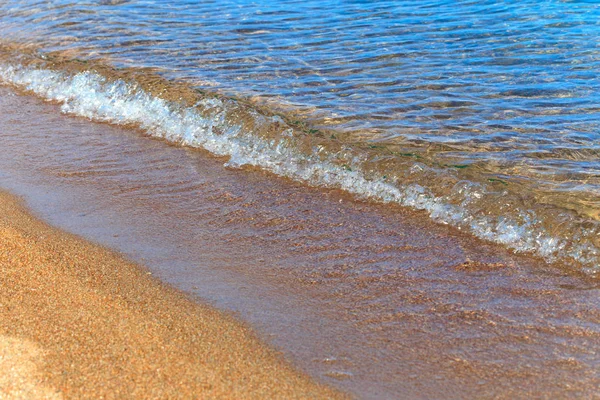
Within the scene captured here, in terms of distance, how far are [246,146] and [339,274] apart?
2.12 m

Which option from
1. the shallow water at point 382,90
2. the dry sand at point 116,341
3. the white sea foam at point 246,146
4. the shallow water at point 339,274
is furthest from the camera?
the shallow water at point 382,90

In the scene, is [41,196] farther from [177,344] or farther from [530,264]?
[530,264]

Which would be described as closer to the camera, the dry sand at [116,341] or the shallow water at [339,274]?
the dry sand at [116,341]

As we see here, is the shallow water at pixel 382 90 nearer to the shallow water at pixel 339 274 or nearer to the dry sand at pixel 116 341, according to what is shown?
the shallow water at pixel 339 274

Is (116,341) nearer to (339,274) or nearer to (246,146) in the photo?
(339,274)

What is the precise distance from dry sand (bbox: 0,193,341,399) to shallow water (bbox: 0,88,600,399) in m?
0.13

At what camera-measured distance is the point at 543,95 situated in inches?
239

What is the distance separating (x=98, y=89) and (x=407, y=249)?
167 inches

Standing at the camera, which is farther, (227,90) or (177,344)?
(227,90)

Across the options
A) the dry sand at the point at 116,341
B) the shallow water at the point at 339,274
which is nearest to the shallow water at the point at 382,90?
the shallow water at the point at 339,274

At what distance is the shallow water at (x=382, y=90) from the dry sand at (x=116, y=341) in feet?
5.70

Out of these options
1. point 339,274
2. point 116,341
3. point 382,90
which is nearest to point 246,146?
point 382,90

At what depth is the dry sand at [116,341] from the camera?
2.86 meters

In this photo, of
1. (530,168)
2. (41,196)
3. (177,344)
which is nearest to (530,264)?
(530,168)
